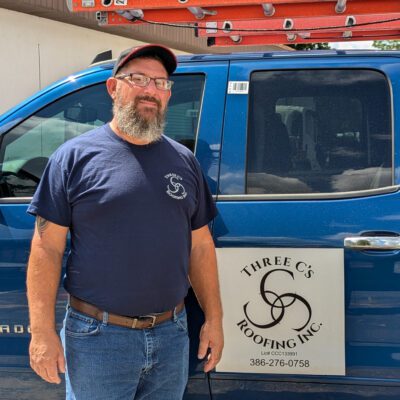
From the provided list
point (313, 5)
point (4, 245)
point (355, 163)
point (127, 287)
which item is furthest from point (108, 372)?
point (313, 5)

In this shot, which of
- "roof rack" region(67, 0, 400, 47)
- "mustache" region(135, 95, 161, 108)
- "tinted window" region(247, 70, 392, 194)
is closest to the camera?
"mustache" region(135, 95, 161, 108)

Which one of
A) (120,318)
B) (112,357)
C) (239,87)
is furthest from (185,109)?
(112,357)

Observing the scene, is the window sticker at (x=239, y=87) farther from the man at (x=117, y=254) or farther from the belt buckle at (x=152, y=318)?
the belt buckle at (x=152, y=318)

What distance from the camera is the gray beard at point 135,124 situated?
80.4 inches

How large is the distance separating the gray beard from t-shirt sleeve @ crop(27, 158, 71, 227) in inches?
10.4

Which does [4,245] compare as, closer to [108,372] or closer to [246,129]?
[108,372]

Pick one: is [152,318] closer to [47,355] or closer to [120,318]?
[120,318]

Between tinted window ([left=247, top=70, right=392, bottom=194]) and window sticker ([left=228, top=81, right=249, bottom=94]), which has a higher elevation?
window sticker ([left=228, top=81, right=249, bottom=94])

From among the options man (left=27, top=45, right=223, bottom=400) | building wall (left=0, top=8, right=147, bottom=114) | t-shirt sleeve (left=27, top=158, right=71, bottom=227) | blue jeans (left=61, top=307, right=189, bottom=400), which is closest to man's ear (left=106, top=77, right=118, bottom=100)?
man (left=27, top=45, right=223, bottom=400)

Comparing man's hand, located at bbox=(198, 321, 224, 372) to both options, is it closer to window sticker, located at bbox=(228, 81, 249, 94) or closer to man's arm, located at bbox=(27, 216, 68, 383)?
man's arm, located at bbox=(27, 216, 68, 383)

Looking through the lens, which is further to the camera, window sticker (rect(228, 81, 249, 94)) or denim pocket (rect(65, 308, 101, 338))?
window sticker (rect(228, 81, 249, 94))

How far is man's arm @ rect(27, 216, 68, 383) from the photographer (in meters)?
1.96

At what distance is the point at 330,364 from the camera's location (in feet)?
8.04

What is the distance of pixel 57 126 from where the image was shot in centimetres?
275
